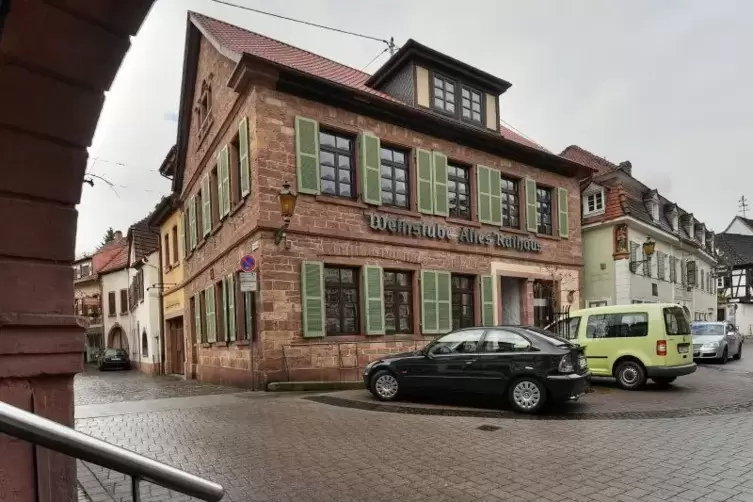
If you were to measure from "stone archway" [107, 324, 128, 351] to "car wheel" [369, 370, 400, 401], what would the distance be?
34133 millimetres

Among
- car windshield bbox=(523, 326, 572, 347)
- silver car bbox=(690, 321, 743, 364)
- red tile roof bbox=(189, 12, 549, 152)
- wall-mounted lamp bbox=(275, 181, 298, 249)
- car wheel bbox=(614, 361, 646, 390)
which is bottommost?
silver car bbox=(690, 321, 743, 364)

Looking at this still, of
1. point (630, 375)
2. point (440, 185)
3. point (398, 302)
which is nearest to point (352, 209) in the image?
point (398, 302)

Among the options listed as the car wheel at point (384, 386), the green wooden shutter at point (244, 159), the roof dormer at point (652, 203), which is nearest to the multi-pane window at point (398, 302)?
the car wheel at point (384, 386)

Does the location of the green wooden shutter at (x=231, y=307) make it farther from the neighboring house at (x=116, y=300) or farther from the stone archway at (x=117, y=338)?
the stone archway at (x=117, y=338)

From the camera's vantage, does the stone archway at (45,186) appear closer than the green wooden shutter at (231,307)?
Yes

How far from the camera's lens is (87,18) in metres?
2.82

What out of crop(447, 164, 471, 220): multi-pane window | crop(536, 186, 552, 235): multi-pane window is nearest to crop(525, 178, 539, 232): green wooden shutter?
crop(536, 186, 552, 235): multi-pane window

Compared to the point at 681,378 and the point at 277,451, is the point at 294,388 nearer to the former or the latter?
the point at 277,451

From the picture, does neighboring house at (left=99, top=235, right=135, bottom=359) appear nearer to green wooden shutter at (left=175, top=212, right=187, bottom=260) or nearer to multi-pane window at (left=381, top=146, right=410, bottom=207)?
green wooden shutter at (left=175, top=212, right=187, bottom=260)

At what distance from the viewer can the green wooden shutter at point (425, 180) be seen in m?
15.7

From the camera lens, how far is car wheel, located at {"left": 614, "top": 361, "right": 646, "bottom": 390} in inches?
452

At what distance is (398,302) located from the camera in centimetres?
1513

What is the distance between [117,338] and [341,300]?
34252 mm

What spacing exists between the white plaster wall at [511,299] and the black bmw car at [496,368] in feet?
31.1
